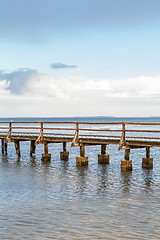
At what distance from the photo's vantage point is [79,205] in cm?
1188

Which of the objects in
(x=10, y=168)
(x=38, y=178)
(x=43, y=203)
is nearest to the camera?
(x=43, y=203)

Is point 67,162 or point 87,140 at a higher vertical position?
point 87,140

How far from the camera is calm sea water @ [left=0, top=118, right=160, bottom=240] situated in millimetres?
9289

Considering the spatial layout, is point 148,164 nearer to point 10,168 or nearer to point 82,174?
point 82,174

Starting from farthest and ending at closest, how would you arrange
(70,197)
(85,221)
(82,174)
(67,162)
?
1. (67,162)
2. (82,174)
3. (70,197)
4. (85,221)

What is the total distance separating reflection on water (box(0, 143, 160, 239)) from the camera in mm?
9297

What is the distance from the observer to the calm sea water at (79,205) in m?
9.29

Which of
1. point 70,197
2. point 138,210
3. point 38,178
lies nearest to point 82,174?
point 38,178

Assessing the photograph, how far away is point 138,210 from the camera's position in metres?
11.2

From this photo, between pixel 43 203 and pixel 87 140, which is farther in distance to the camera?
pixel 87 140

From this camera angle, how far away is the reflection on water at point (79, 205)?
9.30 metres

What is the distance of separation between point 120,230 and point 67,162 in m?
15.7

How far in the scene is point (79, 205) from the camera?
1188 cm

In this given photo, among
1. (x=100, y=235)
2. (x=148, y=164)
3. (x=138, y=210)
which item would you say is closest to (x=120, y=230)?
(x=100, y=235)
